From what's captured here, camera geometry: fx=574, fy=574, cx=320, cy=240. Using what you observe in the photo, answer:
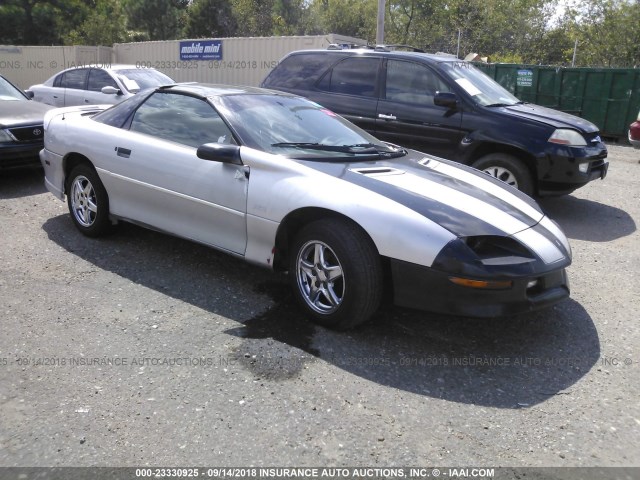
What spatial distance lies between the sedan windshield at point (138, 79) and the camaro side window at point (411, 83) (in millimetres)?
4898

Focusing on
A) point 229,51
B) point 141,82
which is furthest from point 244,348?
point 229,51

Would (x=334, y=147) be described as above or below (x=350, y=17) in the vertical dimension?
below

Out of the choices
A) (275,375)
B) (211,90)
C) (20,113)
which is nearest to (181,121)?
(211,90)

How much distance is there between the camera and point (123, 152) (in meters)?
4.84

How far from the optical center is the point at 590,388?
128 inches

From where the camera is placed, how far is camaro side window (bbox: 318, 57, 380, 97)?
7355 millimetres

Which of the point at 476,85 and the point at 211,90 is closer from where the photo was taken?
the point at 211,90

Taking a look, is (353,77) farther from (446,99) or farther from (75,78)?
(75,78)

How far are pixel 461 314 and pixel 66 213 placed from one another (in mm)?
4653

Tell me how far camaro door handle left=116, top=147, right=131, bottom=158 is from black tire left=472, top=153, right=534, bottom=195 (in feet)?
12.9

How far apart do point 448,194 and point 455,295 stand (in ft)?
2.57

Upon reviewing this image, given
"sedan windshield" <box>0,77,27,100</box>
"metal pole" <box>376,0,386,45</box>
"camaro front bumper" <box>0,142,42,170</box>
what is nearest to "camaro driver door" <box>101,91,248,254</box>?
"camaro front bumper" <box>0,142,42,170</box>

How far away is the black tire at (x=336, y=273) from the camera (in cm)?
351

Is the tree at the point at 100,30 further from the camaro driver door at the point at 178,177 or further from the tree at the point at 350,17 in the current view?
the camaro driver door at the point at 178,177
